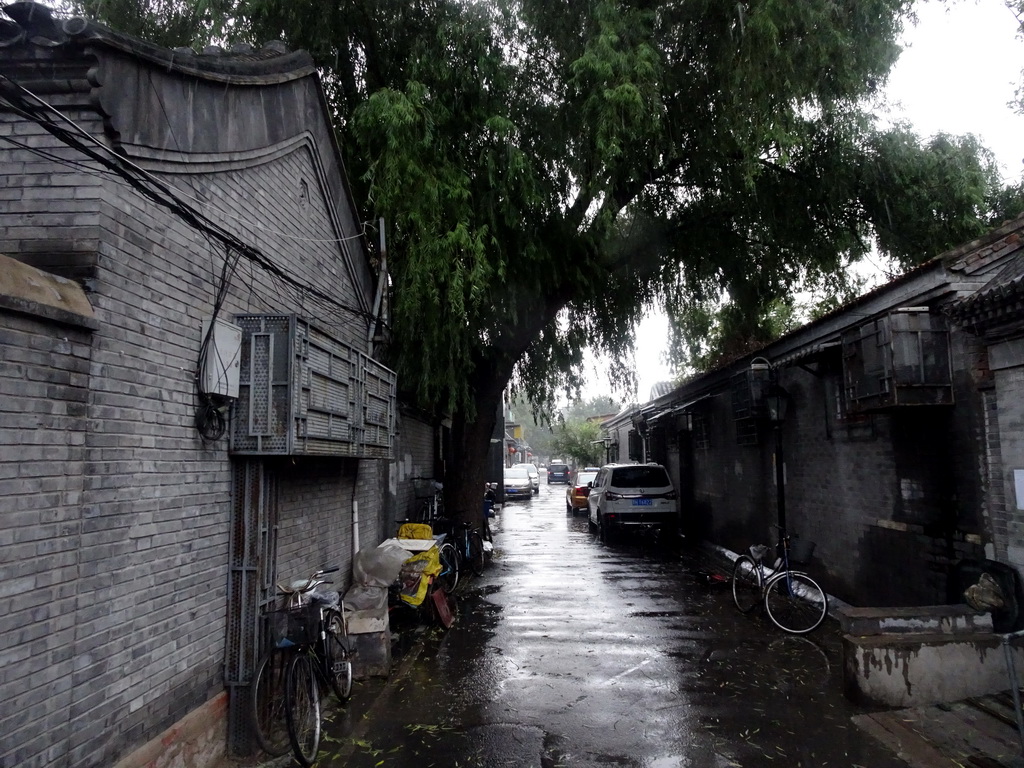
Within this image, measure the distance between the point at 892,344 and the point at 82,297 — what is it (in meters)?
6.47

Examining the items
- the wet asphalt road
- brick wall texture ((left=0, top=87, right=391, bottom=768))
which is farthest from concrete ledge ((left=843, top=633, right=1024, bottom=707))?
brick wall texture ((left=0, top=87, right=391, bottom=768))

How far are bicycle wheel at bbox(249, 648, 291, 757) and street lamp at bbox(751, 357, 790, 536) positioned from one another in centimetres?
752

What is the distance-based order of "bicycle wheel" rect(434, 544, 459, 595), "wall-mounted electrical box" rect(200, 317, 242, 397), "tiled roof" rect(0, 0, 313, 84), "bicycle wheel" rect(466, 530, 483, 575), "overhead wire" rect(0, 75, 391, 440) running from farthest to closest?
"bicycle wheel" rect(466, 530, 483, 575), "bicycle wheel" rect(434, 544, 459, 595), "wall-mounted electrical box" rect(200, 317, 242, 397), "tiled roof" rect(0, 0, 313, 84), "overhead wire" rect(0, 75, 391, 440)

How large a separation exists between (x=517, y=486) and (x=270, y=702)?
1188 inches

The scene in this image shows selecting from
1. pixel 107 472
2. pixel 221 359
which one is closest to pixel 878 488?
pixel 221 359

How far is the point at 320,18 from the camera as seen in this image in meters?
9.75

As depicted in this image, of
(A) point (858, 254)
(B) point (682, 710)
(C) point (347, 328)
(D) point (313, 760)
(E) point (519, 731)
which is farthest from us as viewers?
(A) point (858, 254)

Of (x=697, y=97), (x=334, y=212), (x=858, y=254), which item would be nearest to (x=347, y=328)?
(x=334, y=212)

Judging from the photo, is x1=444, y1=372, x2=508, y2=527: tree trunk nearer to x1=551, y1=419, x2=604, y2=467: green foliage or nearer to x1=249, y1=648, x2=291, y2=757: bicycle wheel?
x1=249, y1=648, x2=291, y2=757: bicycle wheel

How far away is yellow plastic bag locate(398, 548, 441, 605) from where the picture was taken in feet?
26.5

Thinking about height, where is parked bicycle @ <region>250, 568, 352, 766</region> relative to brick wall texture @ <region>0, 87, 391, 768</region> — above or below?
below

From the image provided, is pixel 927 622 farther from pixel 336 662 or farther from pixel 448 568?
pixel 448 568

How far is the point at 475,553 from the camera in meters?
12.5

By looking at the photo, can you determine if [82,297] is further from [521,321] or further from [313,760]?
[521,321]
